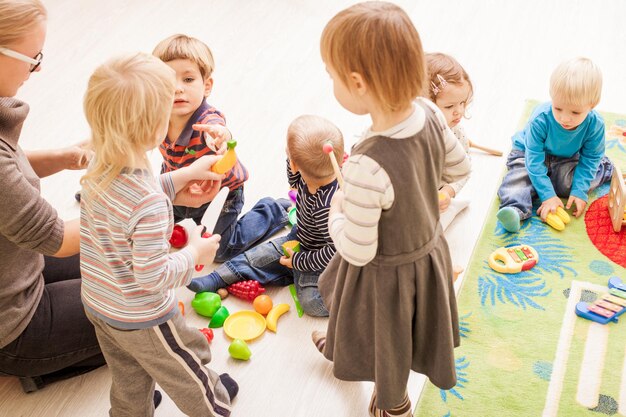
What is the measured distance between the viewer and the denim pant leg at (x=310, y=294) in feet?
5.40

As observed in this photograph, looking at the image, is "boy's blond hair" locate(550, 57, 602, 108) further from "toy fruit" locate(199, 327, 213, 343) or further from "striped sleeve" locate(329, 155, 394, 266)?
"toy fruit" locate(199, 327, 213, 343)

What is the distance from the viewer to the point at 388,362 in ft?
3.93

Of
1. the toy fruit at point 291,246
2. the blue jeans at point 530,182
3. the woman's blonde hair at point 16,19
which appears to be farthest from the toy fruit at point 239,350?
the blue jeans at point 530,182

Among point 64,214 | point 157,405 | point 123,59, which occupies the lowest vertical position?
point 157,405

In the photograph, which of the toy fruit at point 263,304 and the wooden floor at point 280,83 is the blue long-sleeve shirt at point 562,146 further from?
the toy fruit at point 263,304

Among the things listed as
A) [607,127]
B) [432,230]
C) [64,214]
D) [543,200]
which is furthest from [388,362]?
[607,127]

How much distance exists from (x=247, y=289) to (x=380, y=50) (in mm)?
904

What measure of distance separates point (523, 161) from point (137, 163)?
139cm

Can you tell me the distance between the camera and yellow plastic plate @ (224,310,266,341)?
5.24 ft

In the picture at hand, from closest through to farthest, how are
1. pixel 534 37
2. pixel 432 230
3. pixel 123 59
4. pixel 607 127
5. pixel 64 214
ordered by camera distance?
pixel 123 59, pixel 432 230, pixel 64 214, pixel 607 127, pixel 534 37

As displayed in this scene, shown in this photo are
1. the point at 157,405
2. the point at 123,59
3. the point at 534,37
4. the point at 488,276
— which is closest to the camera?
the point at 123,59

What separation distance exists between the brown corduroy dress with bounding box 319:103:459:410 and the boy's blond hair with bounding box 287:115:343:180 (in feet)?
1.00

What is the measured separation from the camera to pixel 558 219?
1913mm

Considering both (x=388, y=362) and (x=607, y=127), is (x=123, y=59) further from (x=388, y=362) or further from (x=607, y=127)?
(x=607, y=127)
